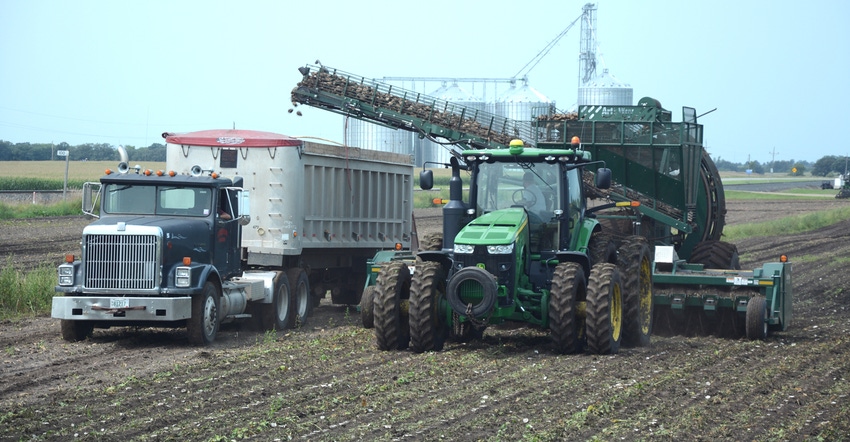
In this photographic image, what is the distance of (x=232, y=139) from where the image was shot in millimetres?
17750

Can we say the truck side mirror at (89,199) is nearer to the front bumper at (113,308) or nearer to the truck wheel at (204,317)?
the front bumper at (113,308)

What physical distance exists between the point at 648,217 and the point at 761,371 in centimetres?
790

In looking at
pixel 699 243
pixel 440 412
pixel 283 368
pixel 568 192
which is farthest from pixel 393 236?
pixel 440 412

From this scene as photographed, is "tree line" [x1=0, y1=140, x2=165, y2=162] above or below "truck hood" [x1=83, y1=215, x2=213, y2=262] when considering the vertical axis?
above

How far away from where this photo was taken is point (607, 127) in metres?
20.4

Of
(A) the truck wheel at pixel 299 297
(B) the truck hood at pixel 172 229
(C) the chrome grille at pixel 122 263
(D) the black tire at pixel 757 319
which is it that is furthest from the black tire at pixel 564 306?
(A) the truck wheel at pixel 299 297

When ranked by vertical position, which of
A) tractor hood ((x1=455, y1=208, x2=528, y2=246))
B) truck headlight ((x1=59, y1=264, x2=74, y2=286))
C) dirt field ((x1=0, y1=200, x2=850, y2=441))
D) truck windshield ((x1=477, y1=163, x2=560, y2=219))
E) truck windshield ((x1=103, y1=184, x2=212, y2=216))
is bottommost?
dirt field ((x1=0, y1=200, x2=850, y2=441))

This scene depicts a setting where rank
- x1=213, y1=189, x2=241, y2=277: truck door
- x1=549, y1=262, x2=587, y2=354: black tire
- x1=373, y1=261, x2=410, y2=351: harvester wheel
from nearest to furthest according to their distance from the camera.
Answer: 1. x1=549, y1=262, x2=587, y2=354: black tire
2. x1=373, y1=261, x2=410, y2=351: harvester wheel
3. x1=213, y1=189, x2=241, y2=277: truck door

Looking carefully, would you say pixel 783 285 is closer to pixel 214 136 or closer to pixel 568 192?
pixel 568 192

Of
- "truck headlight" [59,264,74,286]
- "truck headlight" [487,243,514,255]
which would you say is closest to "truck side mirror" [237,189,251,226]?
"truck headlight" [59,264,74,286]

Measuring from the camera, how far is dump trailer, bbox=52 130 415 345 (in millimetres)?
14586

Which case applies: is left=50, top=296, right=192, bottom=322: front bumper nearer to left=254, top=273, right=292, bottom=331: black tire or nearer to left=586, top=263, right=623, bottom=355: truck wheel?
left=254, top=273, right=292, bottom=331: black tire

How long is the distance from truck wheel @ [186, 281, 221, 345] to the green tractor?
2.60m

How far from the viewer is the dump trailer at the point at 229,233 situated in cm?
1459
